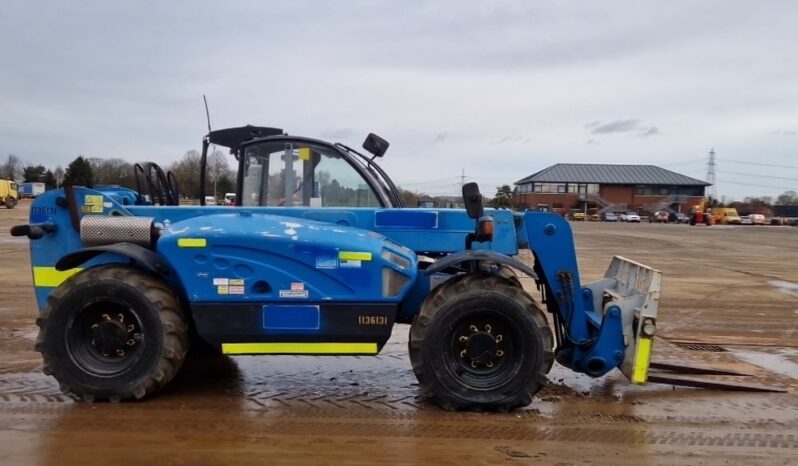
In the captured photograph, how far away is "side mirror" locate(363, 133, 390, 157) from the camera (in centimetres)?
636

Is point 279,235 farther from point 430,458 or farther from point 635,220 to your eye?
point 635,220

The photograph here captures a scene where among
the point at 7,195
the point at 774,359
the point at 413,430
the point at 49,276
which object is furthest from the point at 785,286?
the point at 7,195

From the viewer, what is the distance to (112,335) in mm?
5230

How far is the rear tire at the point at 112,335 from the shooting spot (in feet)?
16.8

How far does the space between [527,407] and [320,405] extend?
5.46ft

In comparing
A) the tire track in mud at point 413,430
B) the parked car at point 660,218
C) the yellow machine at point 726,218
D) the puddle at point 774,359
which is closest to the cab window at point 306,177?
the tire track in mud at point 413,430

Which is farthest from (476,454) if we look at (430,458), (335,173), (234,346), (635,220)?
(635,220)

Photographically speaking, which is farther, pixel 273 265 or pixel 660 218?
pixel 660 218

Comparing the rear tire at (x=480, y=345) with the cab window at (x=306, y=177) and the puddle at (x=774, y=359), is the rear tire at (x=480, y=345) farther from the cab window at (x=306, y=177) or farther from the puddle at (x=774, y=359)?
the puddle at (x=774, y=359)

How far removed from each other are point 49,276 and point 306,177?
93.8 inches

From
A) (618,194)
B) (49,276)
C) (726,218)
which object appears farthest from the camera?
(618,194)

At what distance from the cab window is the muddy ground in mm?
1636

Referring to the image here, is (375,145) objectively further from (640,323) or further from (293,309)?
(640,323)

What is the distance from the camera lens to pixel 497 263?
5.32 meters
